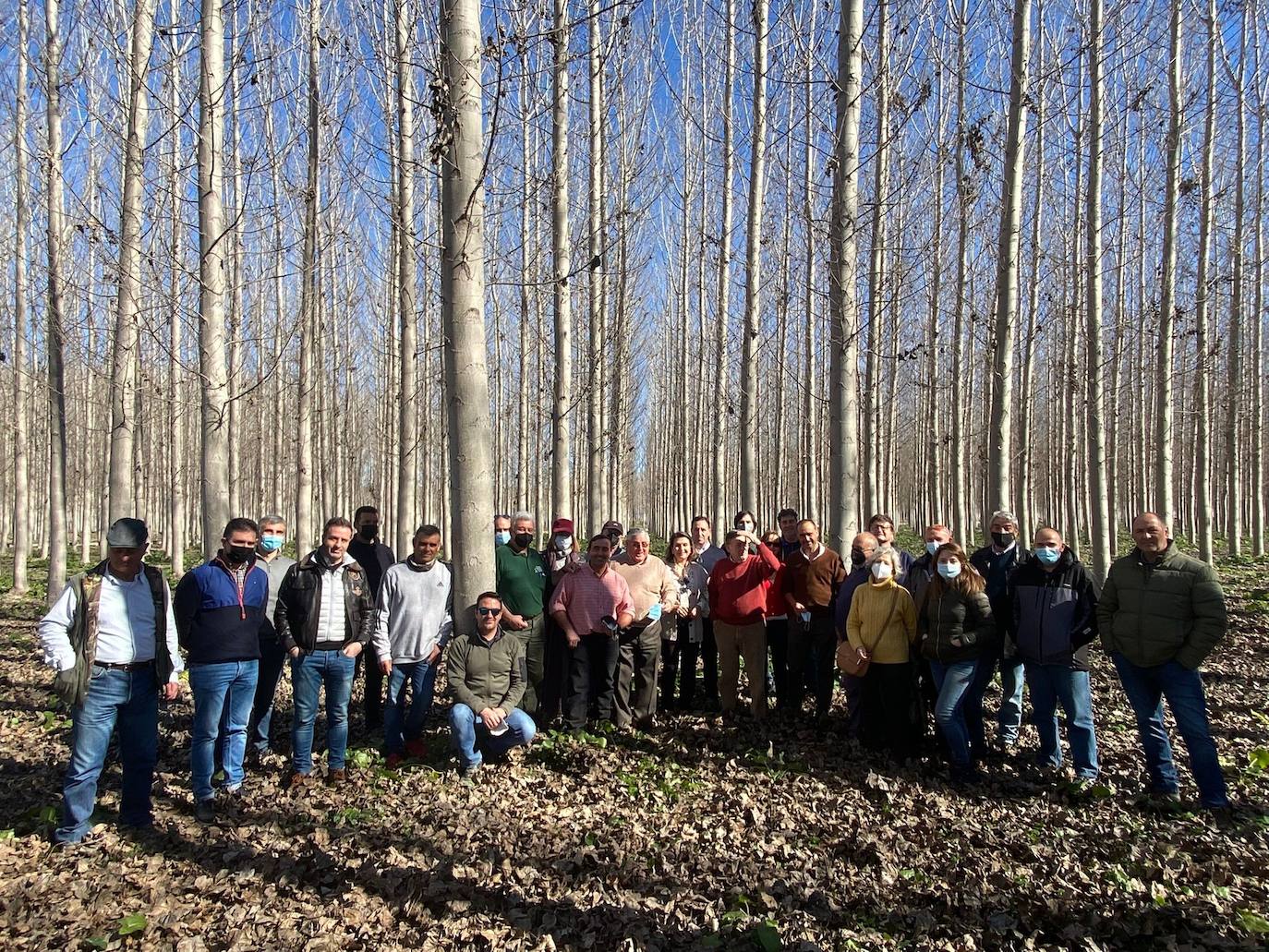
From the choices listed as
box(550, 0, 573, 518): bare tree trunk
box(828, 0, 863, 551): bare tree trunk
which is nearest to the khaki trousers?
box(828, 0, 863, 551): bare tree trunk

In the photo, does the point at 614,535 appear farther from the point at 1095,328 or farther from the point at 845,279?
the point at 1095,328

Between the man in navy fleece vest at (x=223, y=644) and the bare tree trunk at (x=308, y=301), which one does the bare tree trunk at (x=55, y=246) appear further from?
the man in navy fleece vest at (x=223, y=644)

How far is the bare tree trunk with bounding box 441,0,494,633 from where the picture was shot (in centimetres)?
487

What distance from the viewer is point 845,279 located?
704 cm

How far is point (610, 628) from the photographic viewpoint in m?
6.11

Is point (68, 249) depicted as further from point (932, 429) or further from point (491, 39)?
point (932, 429)

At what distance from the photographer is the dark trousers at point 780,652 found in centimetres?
673

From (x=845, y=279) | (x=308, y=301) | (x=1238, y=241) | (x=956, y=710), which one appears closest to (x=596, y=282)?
(x=308, y=301)

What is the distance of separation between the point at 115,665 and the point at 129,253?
5.25 metres

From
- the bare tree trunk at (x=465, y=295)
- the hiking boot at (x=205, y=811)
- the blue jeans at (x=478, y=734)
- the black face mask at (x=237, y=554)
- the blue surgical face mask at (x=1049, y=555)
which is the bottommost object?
the hiking boot at (x=205, y=811)

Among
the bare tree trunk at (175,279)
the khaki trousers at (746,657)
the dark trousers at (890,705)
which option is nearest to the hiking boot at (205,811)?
the bare tree trunk at (175,279)

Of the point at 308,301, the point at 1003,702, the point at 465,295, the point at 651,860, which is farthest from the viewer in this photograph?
the point at 308,301

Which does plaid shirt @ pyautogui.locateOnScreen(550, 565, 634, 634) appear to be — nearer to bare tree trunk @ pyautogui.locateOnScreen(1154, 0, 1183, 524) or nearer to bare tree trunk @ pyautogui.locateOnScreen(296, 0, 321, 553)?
bare tree trunk @ pyautogui.locateOnScreen(296, 0, 321, 553)

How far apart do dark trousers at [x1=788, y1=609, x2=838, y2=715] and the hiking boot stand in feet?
14.8
